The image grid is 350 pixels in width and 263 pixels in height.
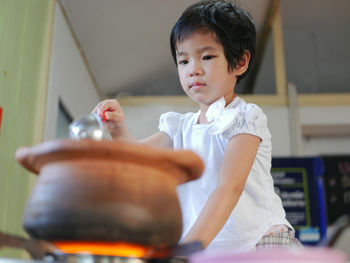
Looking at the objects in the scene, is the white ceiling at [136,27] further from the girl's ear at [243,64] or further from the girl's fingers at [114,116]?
the girl's fingers at [114,116]

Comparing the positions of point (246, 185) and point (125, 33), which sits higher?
point (125, 33)

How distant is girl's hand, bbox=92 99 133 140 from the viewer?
34.1 inches

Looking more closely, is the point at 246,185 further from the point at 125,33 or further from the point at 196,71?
the point at 125,33

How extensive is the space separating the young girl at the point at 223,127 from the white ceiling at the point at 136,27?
5.84ft

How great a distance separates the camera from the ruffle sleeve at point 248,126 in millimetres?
831

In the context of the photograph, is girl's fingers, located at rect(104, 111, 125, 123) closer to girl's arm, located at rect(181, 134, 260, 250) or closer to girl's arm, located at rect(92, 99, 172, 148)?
girl's arm, located at rect(92, 99, 172, 148)

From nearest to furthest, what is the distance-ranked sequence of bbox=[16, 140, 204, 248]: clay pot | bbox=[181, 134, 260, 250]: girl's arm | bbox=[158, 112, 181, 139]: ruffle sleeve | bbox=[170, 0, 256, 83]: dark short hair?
bbox=[16, 140, 204, 248]: clay pot → bbox=[181, 134, 260, 250]: girl's arm → bbox=[170, 0, 256, 83]: dark short hair → bbox=[158, 112, 181, 139]: ruffle sleeve

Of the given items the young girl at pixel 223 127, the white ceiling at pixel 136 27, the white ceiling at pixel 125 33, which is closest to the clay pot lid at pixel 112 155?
the young girl at pixel 223 127

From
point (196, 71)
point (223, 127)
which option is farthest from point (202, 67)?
point (223, 127)

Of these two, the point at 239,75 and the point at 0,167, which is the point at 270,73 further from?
the point at 239,75

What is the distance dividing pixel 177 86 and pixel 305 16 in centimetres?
122

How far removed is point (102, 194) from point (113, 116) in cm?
44

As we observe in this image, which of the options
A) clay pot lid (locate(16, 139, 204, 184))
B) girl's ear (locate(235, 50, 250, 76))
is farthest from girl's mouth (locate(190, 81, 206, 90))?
clay pot lid (locate(16, 139, 204, 184))

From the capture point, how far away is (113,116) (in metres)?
0.88
